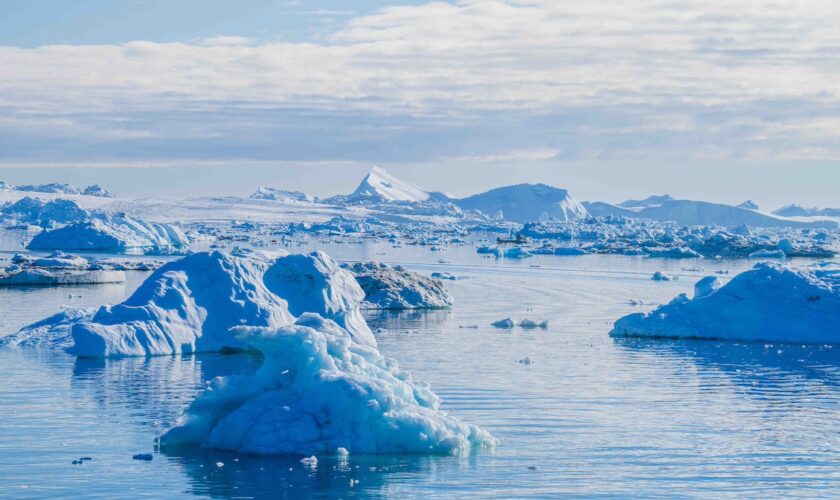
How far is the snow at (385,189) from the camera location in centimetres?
16388

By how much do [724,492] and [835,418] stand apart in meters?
5.13

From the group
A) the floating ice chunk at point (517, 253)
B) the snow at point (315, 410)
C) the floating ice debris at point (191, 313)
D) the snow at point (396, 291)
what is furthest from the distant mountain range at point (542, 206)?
the snow at point (315, 410)

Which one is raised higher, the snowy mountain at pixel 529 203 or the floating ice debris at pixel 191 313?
the snowy mountain at pixel 529 203

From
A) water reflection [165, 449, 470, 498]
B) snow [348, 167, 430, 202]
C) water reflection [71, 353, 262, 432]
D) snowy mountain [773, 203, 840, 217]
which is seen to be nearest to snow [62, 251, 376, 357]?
water reflection [71, 353, 262, 432]

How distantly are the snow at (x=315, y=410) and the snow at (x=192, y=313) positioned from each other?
23.2 ft

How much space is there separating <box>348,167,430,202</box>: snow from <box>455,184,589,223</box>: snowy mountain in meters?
12.9

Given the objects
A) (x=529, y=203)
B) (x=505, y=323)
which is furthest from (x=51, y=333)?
(x=529, y=203)

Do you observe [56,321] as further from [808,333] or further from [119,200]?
[119,200]

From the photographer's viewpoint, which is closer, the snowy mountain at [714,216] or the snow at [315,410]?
the snow at [315,410]

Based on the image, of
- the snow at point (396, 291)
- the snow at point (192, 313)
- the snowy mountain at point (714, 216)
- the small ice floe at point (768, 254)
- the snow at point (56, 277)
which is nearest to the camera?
the snow at point (192, 313)

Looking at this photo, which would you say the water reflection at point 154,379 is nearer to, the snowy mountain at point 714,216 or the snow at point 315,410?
the snow at point 315,410

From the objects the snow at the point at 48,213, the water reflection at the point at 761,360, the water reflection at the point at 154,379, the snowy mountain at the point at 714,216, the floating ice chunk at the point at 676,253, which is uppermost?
the snowy mountain at the point at 714,216

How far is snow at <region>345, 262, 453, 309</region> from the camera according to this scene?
31328mm

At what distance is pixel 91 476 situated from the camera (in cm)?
1158
